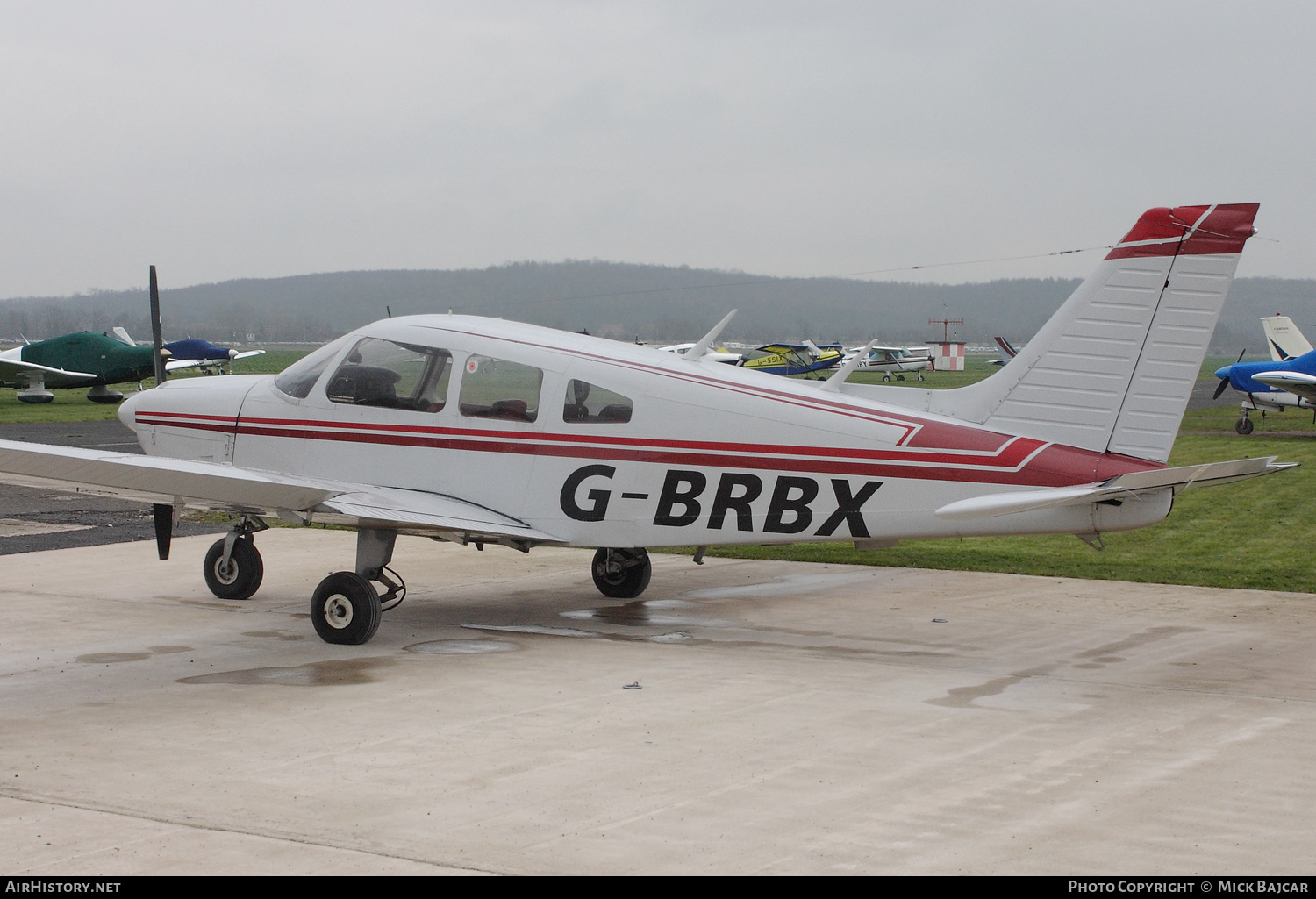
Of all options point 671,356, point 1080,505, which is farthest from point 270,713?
point 1080,505

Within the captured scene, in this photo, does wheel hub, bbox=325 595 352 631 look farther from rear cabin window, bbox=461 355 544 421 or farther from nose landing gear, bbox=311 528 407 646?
rear cabin window, bbox=461 355 544 421

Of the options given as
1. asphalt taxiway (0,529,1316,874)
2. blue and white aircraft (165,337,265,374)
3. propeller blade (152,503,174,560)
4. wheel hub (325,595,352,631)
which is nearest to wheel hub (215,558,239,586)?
asphalt taxiway (0,529,1316,874)

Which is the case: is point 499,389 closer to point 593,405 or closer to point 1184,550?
point 593,405

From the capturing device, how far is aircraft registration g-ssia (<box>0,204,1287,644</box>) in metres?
8.29

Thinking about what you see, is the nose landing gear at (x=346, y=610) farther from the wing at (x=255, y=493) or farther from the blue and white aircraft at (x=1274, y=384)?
the blue and white aircraft at (x=1274, y=384)

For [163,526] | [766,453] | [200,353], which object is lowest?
[200,353]

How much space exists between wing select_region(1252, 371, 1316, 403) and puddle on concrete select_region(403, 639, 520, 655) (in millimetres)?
29324

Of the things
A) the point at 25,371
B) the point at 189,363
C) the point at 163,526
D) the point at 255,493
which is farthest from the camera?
the point at 189,363

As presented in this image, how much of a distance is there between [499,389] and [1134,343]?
4.77m

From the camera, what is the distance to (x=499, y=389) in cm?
973

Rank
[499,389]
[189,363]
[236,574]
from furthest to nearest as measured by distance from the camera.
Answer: [189,363] < [236,574] < [499,389]

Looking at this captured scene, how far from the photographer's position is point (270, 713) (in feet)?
23.7

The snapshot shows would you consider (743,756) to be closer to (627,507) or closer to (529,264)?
(627,507)

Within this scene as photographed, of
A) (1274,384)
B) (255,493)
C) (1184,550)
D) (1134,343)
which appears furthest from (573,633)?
(1274,384)
